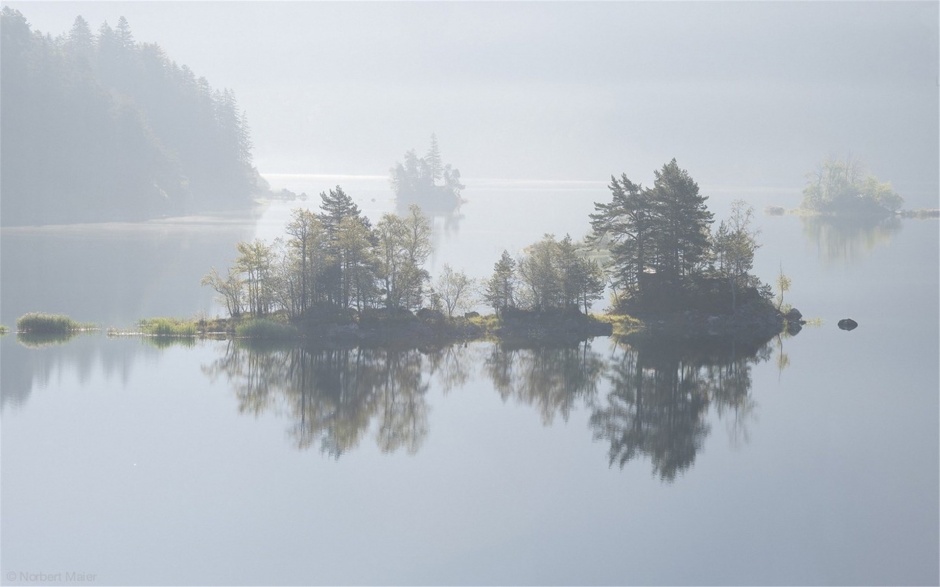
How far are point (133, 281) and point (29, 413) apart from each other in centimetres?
4643

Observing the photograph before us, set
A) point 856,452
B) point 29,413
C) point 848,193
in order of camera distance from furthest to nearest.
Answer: point 848,193 → point 29,413 → point 856,452

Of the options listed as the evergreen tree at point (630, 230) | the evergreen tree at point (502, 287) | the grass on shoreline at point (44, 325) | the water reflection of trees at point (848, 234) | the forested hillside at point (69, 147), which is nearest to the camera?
the grass on shoreline at point (44, 325)

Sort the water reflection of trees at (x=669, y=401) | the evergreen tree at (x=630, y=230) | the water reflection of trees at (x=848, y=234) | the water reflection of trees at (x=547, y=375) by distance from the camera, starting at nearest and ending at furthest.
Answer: the water reflection of trees at (x=669, y=401) → the water reflection of trees at (x=547, y=375) → the evergreen tree at (x=630, y=230) → the water reflection of trees at (x=848, y=234)

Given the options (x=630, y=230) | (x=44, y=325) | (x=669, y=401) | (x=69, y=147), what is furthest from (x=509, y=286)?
(x=69, y=147)

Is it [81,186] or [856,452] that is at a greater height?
[81,186]

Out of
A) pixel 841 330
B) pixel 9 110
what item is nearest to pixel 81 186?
pixel 9 110

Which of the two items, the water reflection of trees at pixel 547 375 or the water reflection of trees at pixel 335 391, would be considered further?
the water reflection of trees at pixel 547 375

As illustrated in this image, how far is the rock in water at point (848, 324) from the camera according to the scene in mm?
64688

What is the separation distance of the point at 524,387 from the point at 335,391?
894cm

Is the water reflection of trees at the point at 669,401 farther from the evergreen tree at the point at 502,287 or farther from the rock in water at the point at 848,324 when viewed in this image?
the rock in water at the point at 848,324

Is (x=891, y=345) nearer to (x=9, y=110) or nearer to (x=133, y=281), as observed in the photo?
(x=133, y=281)

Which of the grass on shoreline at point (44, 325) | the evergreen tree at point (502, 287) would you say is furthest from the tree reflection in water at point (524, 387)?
the grass on shoreline at point (44, 325)

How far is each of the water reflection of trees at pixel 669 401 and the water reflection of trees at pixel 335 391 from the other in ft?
27.1

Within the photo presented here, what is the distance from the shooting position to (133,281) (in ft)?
286
